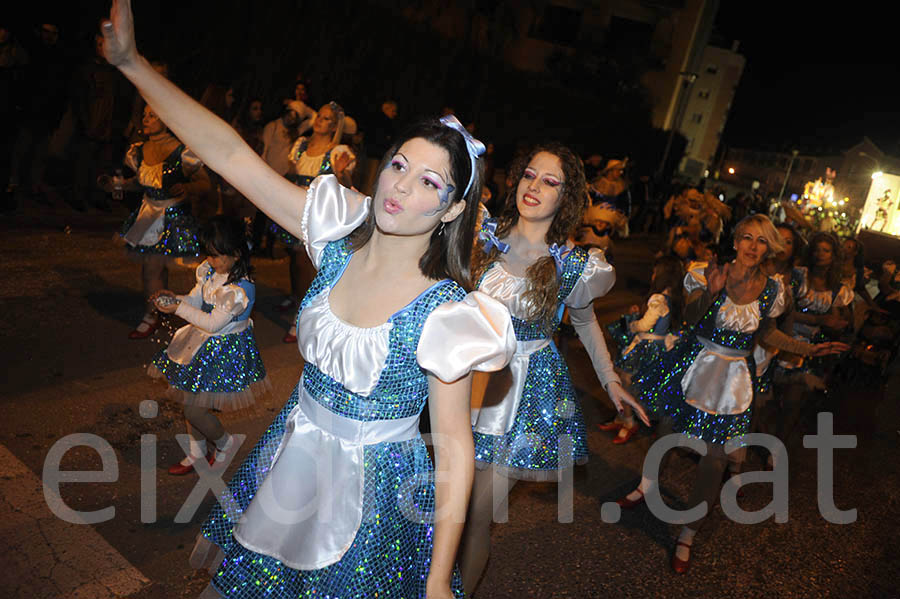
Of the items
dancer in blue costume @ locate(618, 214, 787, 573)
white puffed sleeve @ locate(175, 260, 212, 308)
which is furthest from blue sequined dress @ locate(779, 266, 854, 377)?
white puffed sleeve @ locate(175, 260, 212, 308)

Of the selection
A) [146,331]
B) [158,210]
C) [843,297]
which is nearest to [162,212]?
[158,210]

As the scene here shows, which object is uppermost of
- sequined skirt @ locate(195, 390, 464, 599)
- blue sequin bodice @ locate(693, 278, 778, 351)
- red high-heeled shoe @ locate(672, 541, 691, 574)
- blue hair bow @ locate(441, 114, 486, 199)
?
blue hair bow @ locate(441, 114, 486, 199)

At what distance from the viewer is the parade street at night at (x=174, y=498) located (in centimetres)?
326

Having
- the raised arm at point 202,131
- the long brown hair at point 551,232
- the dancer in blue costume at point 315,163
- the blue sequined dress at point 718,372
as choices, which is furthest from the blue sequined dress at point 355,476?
the dancer in blue costume at point 315,163

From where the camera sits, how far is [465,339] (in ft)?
6.22

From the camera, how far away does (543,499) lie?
4.67 metres

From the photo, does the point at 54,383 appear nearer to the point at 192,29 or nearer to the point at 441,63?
the point at 192,29

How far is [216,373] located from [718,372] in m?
3.13

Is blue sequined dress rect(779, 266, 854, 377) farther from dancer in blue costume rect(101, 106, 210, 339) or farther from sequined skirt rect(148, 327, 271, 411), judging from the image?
dancer in blue costume rect(101, 106, 210, 339)

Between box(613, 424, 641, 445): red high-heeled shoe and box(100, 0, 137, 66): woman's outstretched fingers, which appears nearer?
box(100, 0, 137, 66): woman's outstretched fingers

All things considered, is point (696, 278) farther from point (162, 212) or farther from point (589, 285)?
point (162, 212)

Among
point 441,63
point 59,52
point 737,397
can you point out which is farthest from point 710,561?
point 441,63

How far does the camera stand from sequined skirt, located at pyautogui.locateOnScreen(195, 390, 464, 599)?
1971 millimetres

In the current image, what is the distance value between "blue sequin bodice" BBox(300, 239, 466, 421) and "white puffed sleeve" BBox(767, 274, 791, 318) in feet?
10.3
